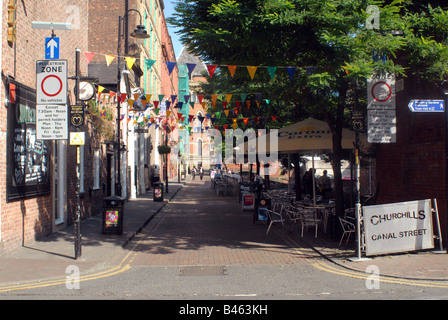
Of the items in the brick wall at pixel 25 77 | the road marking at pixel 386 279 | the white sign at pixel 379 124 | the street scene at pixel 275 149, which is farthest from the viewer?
the brick wall at pixel 25 77

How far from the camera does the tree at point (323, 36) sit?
905cm

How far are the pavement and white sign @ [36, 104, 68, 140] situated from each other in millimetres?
2653

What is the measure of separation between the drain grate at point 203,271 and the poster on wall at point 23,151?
455cm

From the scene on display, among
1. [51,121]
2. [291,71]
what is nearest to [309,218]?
[291,71]

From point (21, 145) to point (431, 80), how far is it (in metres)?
9.51

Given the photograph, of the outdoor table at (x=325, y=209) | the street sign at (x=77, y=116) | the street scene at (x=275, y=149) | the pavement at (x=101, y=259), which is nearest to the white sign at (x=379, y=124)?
the street scene at (x=275, y=149)

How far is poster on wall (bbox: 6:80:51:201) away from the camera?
10.1 m

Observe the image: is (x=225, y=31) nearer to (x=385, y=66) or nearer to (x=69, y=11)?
(x=385, y=66)

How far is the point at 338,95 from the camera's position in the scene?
11.7 m

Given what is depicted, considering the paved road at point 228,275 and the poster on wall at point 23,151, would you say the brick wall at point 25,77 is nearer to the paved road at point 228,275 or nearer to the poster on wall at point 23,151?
the poster on wall at point 23,151

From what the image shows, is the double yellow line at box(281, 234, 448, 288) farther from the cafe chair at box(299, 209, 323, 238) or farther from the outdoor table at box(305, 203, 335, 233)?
the outdoor table at box(305, 203, 335, 233)

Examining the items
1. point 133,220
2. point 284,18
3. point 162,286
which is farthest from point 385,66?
point 133,220

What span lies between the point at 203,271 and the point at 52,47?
6988mm

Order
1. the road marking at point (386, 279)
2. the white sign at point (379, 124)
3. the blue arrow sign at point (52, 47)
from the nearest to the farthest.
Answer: the road marking at point (386, 279)
the white sign at point (379, 124)
the blue arrow sign at point (52, 47)
